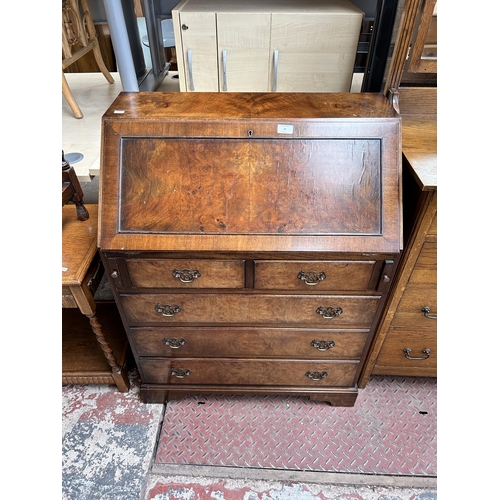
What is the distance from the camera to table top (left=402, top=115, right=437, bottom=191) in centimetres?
107

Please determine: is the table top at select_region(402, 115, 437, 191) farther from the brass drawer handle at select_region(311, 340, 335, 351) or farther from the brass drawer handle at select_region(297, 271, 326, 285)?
the brass drawer handle at select_region(311, 340, 335, 351)

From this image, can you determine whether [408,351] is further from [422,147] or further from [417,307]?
[422,147]

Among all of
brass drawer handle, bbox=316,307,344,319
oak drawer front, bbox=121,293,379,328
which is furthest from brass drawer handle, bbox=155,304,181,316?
brass drawer handle, bbox=316,307,344,319

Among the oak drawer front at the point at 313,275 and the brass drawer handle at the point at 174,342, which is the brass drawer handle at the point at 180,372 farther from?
the oak drawer front at the point at 313,275

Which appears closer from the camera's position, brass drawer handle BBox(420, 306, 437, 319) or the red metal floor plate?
brass drawer handle BBox(420, 306, 437, 319)

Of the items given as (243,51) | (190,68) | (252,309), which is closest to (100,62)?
(190,68)

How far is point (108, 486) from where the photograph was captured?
56.7 inches

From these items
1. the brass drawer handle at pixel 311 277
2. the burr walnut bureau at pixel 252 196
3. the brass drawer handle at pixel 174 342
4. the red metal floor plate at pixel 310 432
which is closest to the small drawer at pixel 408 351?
the red metal floor plate at pixel 310 432

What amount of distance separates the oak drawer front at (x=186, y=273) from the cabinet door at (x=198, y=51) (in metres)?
0.93

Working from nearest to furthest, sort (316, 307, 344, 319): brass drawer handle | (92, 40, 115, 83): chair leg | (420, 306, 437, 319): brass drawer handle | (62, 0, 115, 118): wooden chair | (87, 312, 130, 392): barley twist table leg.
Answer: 1. (316, 307, 344, 319): brass drawer handle
2. (420, 306, 437, 319): brass drawer handle
3. (87, 312, 130, 392): barley twist table leg
4. (62, 0, 115, 118): wooden chair
5. (92, 40, 115, 83): chair leg

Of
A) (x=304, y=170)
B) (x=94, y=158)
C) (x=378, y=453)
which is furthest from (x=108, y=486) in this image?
(x=94, y=158)

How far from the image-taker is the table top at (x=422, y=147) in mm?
1068

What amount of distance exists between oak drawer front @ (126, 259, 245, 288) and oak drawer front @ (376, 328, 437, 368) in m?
0.76

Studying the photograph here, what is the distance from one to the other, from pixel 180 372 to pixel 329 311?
2.36ft
